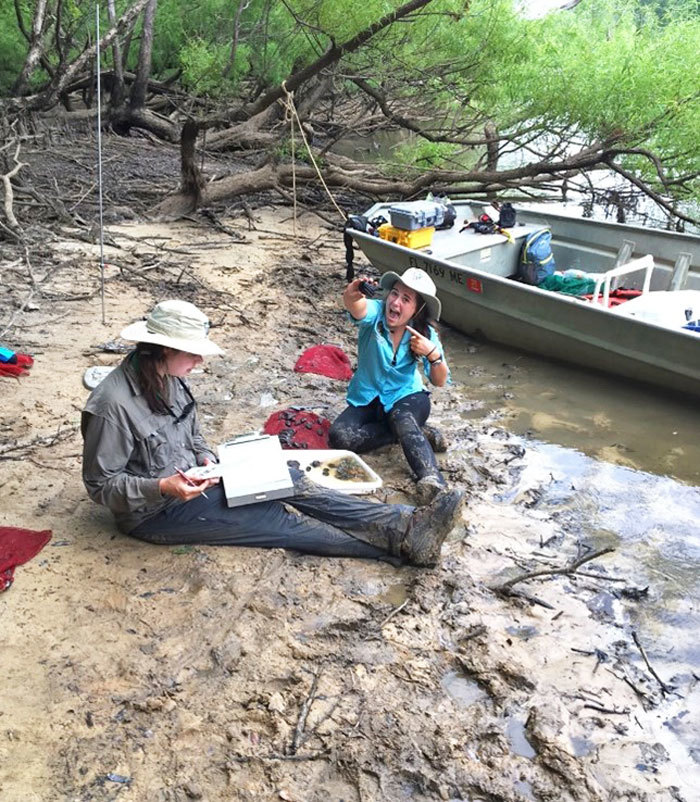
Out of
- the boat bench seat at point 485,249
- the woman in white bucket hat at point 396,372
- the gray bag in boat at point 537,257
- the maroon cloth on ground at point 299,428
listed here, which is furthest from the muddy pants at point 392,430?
the gray bag in boat at point 537,257

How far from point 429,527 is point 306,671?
3.20ft

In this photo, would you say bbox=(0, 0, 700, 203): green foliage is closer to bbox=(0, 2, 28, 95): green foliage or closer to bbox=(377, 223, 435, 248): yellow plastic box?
bbox=(0, 2, 28, 95): green foliage

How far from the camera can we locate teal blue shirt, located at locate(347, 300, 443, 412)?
4734 mm

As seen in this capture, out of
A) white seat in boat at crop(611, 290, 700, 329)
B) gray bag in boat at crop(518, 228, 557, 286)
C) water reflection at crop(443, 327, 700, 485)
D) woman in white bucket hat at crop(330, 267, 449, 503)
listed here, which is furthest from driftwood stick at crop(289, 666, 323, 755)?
gray bag in boat at crop(518, 228, 557, 286)

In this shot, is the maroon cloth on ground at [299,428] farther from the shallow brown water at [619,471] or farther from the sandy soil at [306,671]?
the shallow brown water at [619,471]

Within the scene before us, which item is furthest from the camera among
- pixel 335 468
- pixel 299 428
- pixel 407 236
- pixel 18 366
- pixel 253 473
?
pixel 407 236

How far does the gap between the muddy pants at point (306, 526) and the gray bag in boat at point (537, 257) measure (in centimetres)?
448

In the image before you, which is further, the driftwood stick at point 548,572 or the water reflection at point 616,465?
the water reflection at point 616,465

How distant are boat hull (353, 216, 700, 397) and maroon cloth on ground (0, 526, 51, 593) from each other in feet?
14.2

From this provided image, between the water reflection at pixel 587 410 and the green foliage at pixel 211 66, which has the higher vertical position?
the green foliage at pixel 211 66

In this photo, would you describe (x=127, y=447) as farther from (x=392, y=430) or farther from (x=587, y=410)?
(x=587, y=410)

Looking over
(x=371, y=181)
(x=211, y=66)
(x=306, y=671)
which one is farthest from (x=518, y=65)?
(x=306, y=671)

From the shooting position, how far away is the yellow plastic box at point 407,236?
7.40m

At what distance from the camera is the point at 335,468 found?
4.48 m
